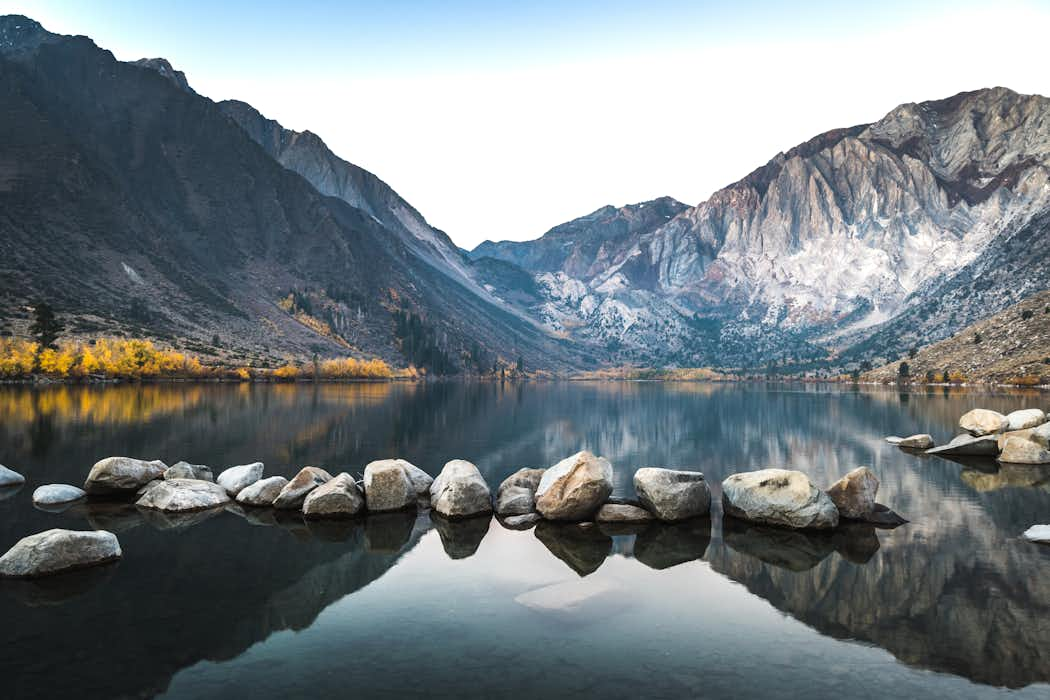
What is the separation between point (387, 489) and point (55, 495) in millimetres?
16417

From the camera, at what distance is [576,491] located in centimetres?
2886

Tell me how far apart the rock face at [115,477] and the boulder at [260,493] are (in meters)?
6.02

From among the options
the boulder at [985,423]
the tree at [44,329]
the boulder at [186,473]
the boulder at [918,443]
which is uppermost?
the tree at [44,329]

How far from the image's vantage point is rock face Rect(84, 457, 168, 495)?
3120cm

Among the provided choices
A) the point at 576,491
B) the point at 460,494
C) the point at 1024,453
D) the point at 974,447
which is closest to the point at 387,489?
the point at 460,494

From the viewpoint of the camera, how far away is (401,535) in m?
26.4

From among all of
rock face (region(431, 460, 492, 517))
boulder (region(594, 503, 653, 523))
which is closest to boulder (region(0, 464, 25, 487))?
rock face (region(431, 460, 492, 517))

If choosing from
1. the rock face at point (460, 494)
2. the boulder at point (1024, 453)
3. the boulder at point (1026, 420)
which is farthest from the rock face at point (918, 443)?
the rock face at point (460, 494)

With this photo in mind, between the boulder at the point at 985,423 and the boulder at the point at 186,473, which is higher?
the boulder at the point at 985,423

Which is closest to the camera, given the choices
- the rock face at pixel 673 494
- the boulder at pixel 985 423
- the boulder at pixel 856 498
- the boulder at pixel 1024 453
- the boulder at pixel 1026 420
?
the boulder at pixel 856 498

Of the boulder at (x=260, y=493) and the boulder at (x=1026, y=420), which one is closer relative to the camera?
the boulder at (x=260, y=493)

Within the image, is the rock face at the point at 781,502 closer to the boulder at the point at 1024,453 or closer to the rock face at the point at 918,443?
the boulder at the point at 1024,453

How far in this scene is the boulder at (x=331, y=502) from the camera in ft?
94.2

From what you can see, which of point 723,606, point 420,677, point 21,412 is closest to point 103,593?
point 420,677
